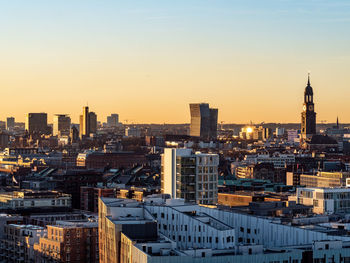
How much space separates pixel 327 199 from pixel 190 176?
14236 millimetres

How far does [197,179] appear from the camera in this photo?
98.1m

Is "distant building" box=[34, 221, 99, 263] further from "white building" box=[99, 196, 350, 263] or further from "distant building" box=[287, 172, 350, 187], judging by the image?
"distant building" box=[287, 172, 350, 187]

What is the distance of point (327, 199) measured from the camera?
98.9 m

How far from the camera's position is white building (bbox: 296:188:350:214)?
9850 cm

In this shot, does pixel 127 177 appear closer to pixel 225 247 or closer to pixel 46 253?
pixel 46 253

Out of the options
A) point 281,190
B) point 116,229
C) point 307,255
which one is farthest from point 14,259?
point 281,190

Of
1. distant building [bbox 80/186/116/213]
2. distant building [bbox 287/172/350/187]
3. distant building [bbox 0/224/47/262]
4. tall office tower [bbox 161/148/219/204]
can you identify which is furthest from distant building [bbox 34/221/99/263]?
distant building [bbox 287/172/350/187]

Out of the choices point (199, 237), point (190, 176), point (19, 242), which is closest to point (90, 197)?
point (190, 176)

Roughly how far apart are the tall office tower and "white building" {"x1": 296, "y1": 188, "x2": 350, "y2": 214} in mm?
10028

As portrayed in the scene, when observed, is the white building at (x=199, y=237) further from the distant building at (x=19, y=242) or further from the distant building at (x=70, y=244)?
the distant building at (x=19, y=242)

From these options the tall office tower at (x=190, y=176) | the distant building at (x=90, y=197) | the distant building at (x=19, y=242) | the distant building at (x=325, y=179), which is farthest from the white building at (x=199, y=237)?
the distant building at (x=325, y=179)

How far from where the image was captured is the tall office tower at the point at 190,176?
320 ft

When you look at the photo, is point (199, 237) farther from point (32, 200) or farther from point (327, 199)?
point (32, 200)

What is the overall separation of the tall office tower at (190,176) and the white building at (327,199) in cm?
1003
